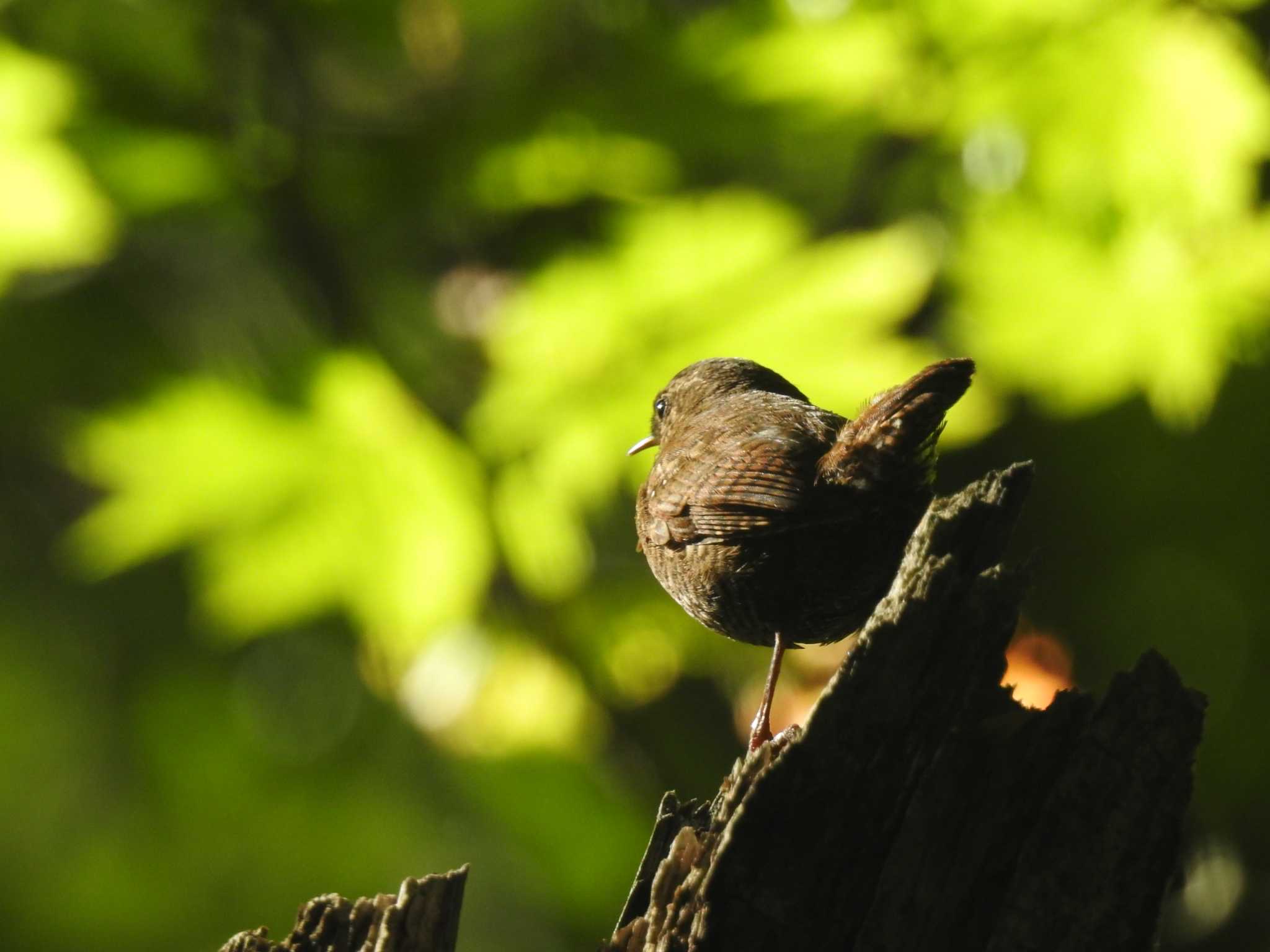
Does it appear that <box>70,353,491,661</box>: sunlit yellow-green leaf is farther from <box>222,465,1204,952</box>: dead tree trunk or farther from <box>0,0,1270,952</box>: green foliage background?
<box>222,465,1204,952</box>: dead tree trunk

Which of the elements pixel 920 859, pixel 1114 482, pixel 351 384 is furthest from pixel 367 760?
pixel 920 859

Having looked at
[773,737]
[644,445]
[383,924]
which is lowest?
[383,924]

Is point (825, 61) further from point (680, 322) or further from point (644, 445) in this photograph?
point (644, 445)

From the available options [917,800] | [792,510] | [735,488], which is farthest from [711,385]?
[917,800]

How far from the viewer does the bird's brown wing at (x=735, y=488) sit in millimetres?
2256

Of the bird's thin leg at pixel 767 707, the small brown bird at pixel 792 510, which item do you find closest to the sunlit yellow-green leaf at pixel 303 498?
the small brown bird at pixel 792 510

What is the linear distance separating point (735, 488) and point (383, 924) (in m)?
0.99

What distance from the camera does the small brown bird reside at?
2.17 metres

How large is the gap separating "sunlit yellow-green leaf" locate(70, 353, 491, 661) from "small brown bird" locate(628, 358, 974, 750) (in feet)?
2.43

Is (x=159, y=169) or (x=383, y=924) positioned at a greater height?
(x=159, y=169)

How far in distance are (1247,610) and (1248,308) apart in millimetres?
1574

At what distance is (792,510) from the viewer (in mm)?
2230

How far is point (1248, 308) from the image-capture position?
3162 millimetres

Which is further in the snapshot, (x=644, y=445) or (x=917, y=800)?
(x=644, y=445)
